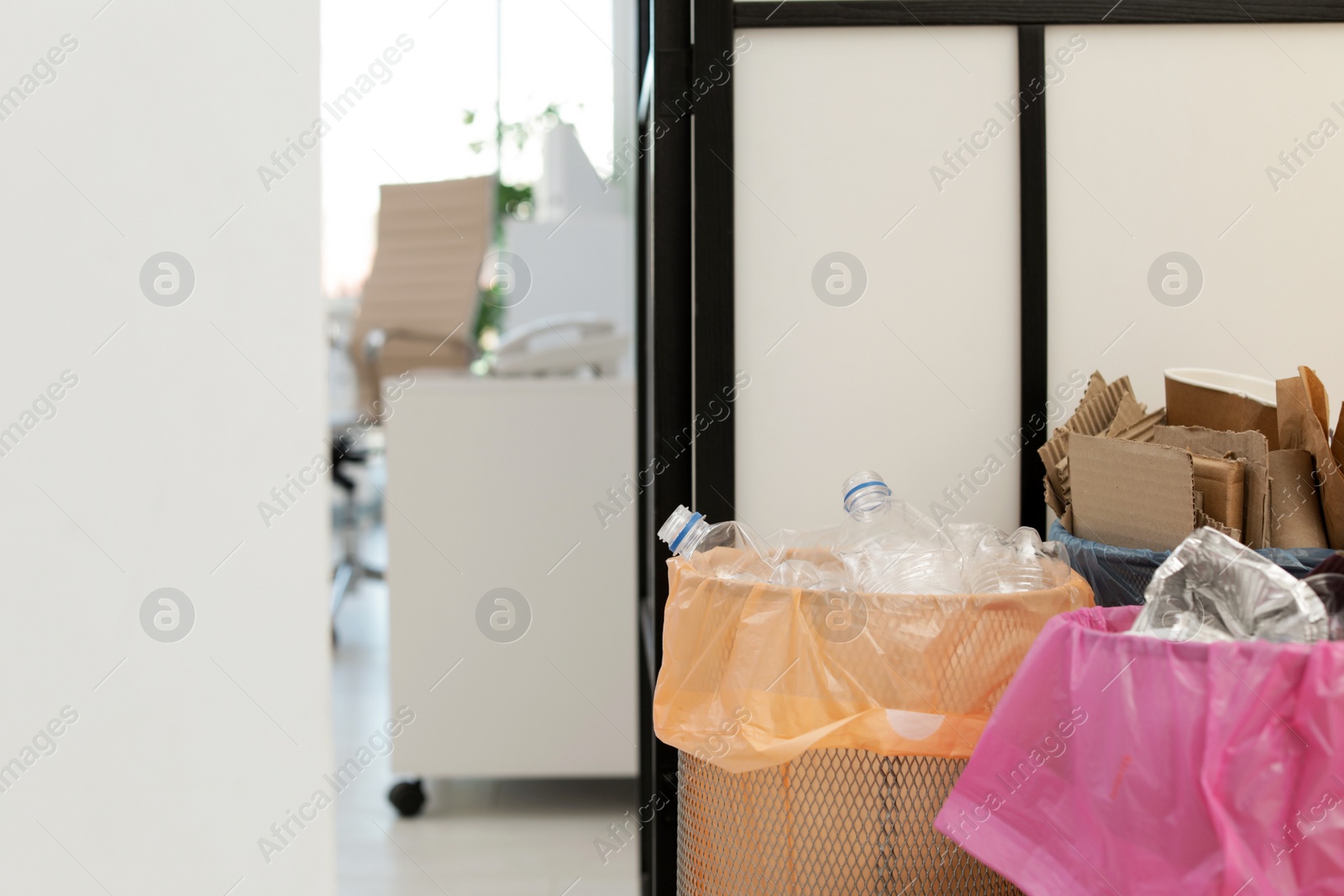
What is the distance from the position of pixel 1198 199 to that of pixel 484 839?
150 cm

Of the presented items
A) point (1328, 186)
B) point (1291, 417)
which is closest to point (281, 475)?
point (1291, 417)

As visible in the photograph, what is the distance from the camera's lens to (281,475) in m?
0.79

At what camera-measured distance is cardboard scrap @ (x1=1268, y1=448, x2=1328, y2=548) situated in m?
0.83

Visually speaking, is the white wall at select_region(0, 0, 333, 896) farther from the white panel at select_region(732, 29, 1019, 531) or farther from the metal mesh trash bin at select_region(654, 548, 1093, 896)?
the white panel at select_region(732, 29, 1019, 531)

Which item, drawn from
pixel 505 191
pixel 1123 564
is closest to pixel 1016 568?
pixel 1123 564

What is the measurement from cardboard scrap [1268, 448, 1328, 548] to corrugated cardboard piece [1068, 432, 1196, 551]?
0.29ft

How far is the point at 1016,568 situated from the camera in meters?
0.86

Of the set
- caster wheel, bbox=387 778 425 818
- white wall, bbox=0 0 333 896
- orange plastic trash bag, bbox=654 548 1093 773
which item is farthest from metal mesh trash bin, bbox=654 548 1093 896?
caster wheel, bbox=387 778 425 818

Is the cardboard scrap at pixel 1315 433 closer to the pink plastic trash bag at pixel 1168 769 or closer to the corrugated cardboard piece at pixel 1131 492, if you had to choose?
the corrugated cardboard piece at pixel 1131 492

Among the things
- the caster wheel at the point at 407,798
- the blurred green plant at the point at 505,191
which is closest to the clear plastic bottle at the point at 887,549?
the caster wheel at the point at 407,798

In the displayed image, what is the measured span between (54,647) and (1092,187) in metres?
1.15

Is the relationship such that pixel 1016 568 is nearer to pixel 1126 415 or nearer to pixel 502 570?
pixel 1126 415

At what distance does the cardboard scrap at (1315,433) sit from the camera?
32.6 inches

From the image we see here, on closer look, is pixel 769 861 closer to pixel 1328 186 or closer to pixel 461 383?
pixel 1328 186
